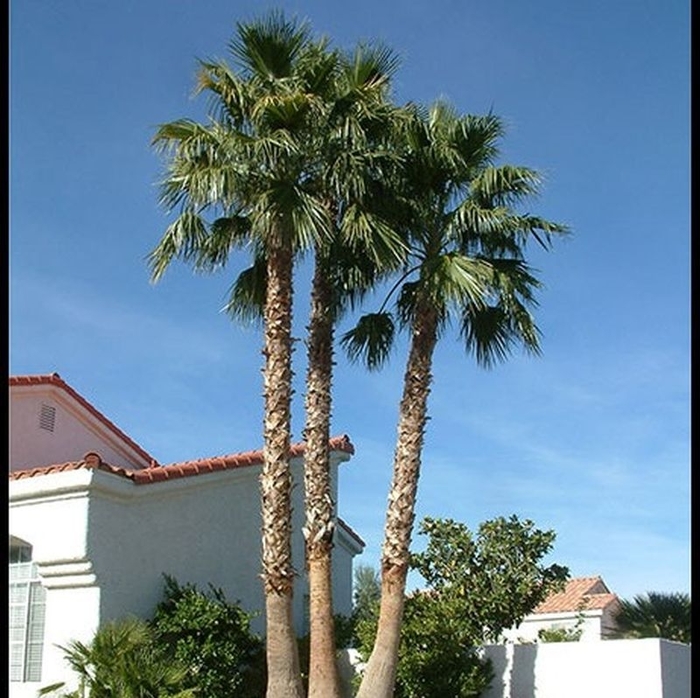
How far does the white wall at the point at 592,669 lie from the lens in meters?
17.0

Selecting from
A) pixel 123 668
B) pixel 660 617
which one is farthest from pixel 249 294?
pixel 660 617

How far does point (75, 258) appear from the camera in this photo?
1469 centimetres

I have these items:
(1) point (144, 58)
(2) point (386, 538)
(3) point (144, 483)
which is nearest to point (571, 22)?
(1) point (144, 58)

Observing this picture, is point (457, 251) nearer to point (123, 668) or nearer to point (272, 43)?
point (272, 43)

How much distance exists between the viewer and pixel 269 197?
57.4 feet

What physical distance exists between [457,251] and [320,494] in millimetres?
4850

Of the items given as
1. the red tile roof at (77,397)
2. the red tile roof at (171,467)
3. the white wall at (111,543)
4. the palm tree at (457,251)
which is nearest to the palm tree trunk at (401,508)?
the palm tree at (457,251)

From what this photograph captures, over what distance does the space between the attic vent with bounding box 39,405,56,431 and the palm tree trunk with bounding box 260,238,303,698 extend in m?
10.3

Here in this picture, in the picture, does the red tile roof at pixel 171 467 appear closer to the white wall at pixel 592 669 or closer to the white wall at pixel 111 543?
the white wall at pixel 111 543

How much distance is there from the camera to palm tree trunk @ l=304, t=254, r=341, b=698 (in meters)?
16.8

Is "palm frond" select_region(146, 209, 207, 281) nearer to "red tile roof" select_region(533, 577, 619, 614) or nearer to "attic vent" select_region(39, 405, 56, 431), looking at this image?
"attic vent" select_region(39, 405, 56, 431)

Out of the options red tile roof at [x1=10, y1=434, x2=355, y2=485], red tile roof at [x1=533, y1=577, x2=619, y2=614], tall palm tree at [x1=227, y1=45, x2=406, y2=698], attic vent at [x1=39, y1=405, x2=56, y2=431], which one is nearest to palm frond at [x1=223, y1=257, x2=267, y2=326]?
tall palm tree at [x1=227, y1=45, x2=406, y2=698]

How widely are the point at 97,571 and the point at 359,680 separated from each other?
4.80 meters

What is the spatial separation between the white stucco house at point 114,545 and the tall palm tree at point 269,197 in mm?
2474
